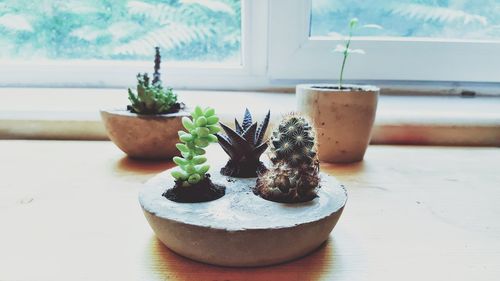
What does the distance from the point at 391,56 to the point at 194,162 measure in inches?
30.1

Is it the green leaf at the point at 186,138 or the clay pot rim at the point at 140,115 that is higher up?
the green leaf at the point at 186,138

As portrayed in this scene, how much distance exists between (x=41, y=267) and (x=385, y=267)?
1.10 ft

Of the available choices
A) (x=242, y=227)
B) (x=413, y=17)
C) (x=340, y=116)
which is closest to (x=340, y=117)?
(x=340, y=116)

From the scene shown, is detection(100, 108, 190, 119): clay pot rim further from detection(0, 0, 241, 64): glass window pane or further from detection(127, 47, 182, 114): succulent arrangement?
detection(0, 0, 241, 64): glass window pane

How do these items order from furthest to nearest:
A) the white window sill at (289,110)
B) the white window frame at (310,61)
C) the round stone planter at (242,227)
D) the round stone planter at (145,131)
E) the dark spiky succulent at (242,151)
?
the white window frame at (310,61), the white window sill at (289,110), the round stone planter at (145,131), the dark spiky succulent at (242,151), the round stone planter at (242,227)

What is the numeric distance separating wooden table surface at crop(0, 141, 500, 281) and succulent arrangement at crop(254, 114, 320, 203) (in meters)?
0.07

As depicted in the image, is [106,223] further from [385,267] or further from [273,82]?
[273,82]

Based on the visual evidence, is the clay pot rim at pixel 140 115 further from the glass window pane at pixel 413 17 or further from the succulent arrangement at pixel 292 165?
the glass window pane at pixel 413 17

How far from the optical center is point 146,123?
2.28ft

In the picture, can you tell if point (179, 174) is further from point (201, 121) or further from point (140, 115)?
point (140, 115)

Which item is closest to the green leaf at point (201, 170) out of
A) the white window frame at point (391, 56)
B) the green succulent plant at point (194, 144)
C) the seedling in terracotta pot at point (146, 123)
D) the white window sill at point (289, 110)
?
the green succulent plant at point (194, 144)

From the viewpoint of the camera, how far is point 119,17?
3.52 ft

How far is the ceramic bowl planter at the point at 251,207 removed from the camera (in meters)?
0.36

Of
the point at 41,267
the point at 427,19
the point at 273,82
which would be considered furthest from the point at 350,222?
the point at 427,19
